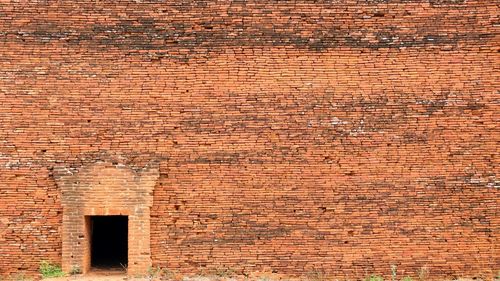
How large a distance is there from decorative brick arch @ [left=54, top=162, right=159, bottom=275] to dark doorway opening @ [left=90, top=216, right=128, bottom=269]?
5.05 ft

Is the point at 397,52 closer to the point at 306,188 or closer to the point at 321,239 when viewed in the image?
the point at 306,188

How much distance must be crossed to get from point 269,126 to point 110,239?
4.31 metres

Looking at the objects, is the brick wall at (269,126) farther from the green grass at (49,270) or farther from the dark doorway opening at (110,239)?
the dark doorway opening at (110,239)

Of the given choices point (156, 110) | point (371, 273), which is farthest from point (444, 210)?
point (156, 110)

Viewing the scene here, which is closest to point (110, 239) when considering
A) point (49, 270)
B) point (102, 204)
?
point (49, 270)

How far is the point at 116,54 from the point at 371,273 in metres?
5.44

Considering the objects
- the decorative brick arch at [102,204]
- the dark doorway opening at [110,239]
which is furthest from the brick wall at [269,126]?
the dark doorway opening at [110,239]

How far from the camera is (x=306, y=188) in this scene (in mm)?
8953

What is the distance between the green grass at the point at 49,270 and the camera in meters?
8.60

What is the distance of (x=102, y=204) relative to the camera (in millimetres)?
8719

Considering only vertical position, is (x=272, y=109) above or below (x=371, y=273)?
above

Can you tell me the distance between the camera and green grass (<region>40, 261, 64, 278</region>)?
8602mm

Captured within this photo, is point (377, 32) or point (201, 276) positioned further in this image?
point (377, 32)

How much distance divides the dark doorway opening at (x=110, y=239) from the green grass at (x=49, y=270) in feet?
4.87
